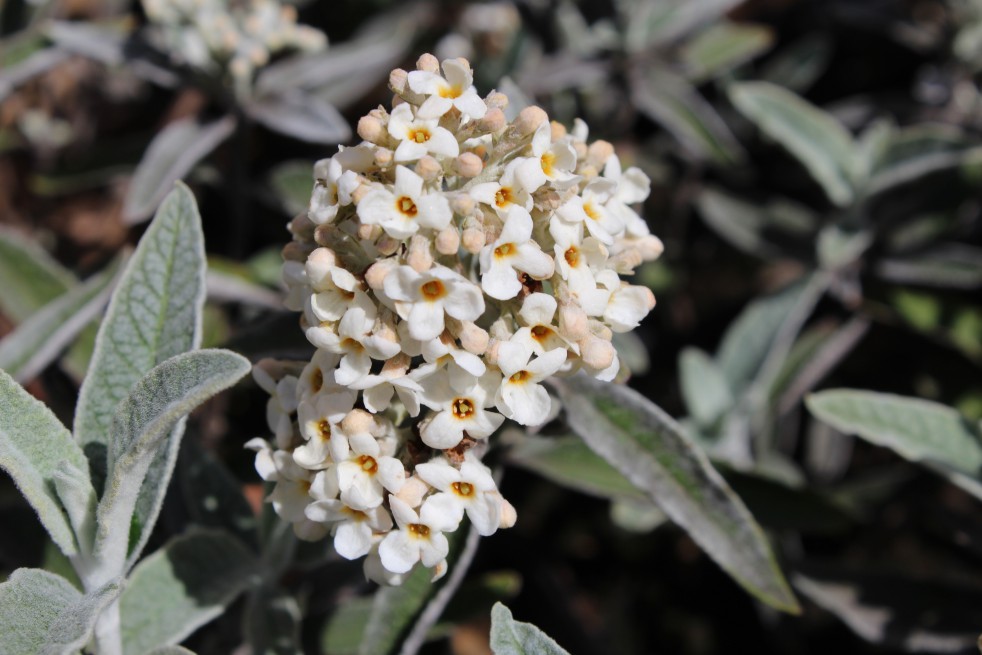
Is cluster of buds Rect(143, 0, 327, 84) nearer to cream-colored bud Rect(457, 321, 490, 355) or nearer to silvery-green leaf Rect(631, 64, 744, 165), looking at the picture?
silvery-green leaf Rect(631, 64, 744, 165)

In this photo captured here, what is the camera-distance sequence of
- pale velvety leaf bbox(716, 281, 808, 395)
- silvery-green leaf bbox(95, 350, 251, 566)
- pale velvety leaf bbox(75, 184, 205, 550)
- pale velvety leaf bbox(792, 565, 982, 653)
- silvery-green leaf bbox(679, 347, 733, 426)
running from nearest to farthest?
silvery-green leaf bbox(95, 350, 251, 566) → pale velvety leaf bbox(75, 184, 205, 550) → pale velvety leaf bbox(792, 565, 982, 653) → silvery-green leaf bbox(679, 347, 733, 426) → pale velvety leaf bbox(716, 281, 808, 395)

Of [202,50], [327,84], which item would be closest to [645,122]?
[327,84]

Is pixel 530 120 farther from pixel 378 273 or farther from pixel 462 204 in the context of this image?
pixel 378 273

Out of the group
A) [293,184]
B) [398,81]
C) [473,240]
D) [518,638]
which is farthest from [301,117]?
[518,638]

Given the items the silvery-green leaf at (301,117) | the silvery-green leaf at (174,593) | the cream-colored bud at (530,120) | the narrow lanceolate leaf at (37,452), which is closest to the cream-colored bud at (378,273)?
the cream-colored bud at (530,120)

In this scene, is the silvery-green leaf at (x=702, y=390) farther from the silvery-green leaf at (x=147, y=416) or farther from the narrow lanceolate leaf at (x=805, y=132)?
the silvery-green leaf at (x=147, y=416)

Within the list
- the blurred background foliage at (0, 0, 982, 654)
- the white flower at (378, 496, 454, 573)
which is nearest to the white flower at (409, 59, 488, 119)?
the white flower at (378, 496, 454, 573)

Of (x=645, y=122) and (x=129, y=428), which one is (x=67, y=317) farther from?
(x=645, y=122)
